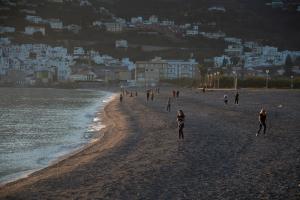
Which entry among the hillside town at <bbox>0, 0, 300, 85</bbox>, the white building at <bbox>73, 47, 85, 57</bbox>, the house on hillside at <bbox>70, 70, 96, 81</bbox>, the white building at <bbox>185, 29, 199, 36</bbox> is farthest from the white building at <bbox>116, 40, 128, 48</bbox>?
the house on hillside at <bbox>70, 70, 96, 81</bbox>

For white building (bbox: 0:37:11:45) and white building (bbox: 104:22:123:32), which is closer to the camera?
white building (bbox: 0:37:11:45)

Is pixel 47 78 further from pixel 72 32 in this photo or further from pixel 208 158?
pixel 208 158

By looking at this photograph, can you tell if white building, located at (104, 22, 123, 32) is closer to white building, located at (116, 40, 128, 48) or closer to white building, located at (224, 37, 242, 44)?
white building, located at (116, 40, 128, 48)

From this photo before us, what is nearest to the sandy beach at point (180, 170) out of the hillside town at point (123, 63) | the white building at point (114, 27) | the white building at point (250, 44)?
the hillside town at point (123, 63)

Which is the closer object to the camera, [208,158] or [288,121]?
[208,158]

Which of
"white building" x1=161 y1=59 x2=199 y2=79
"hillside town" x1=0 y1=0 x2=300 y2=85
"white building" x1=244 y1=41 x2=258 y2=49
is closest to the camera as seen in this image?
"white building" x1=161 y1=59 x2=199 y2=79

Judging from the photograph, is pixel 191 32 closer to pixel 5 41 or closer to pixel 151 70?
pixel 5 41

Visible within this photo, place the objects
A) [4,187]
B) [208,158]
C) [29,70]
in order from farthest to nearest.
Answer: [29,70]
[208,158]
[4,187]

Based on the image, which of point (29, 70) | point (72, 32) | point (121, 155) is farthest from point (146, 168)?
point (72, 32)

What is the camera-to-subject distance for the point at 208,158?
12.5 metres

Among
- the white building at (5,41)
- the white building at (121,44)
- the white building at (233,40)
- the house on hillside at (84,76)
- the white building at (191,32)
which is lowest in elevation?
the house on hillside at (84,76)

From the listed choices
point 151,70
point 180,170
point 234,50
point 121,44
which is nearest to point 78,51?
point 121,44

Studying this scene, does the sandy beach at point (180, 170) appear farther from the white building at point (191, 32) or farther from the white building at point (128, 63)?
the white building at point (191, 32)

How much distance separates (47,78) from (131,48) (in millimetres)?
33316
